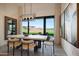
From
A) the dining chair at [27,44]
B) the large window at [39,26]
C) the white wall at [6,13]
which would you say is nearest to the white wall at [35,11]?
the white wall at [6,13]

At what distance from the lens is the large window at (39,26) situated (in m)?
2.48

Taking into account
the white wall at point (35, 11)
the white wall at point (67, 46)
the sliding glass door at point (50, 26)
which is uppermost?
the white wall at point (35, 11)

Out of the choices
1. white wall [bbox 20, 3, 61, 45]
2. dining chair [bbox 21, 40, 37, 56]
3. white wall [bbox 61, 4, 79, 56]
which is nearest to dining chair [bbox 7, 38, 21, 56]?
dining chair [bbox 21, 40, 37, 56]

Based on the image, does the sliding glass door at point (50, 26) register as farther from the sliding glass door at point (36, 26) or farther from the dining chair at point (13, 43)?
the dining chair at point (13, 43)

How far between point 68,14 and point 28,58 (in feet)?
4.24

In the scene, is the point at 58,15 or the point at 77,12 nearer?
the point at 77,12

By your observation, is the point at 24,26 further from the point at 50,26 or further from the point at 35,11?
the point at 50,26

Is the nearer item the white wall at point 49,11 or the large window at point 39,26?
the white wall at point 49,11

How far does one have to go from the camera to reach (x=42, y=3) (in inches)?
89.0

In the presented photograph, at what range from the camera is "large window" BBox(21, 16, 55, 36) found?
248cm

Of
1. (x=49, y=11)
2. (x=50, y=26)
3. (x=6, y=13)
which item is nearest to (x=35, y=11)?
(x=49, y=11)

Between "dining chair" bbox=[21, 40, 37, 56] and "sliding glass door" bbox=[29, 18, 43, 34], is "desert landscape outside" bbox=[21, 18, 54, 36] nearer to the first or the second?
"sliding glass door" bbox=[29, 18, 43, 34]

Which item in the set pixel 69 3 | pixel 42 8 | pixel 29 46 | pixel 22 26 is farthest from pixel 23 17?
pixel 69 3

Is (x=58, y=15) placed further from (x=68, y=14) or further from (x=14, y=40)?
(x=14, y=40)
